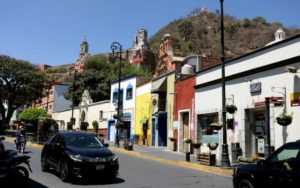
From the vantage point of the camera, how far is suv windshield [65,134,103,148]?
518 inches

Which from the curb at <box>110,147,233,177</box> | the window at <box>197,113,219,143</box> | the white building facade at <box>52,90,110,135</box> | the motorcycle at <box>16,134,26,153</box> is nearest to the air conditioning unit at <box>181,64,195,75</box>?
the window at <box>197,113,219,143</box>

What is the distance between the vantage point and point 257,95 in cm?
2033

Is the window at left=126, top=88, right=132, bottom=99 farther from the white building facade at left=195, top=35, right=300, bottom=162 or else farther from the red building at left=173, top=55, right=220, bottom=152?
the white building facade at left=195, top=35, right=300, bottom=162

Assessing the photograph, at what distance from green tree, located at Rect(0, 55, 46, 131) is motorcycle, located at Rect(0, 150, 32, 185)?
154 ft

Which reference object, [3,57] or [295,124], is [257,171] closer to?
[295,124]

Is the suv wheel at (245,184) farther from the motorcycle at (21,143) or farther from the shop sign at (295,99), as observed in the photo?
the motorcycle at (21,143)

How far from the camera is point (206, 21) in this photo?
146 metres

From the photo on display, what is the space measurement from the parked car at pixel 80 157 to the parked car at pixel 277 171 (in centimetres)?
451

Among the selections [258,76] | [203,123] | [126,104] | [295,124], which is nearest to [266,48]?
[258,76]

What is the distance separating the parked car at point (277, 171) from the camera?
7.88 meters

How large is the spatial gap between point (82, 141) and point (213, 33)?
128168 millimetres

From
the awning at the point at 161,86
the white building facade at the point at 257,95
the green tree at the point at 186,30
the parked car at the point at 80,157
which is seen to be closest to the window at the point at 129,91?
the awning at the point at 161,86

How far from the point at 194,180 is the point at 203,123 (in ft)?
41.1

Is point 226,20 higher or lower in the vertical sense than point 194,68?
higher
